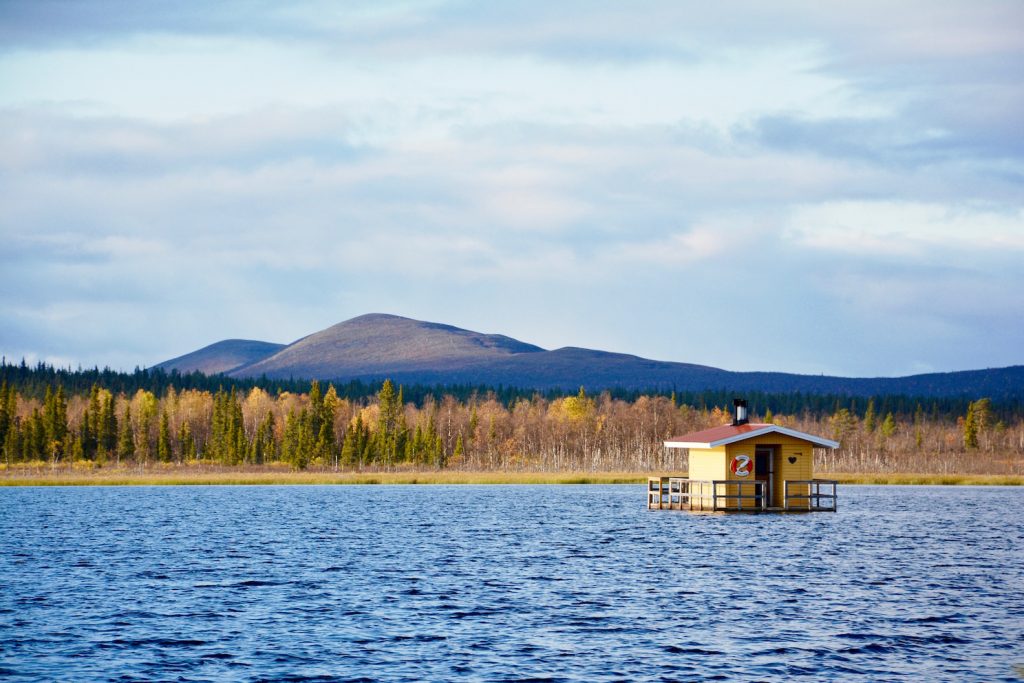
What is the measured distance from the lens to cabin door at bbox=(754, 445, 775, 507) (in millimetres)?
75688

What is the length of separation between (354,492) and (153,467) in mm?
55210

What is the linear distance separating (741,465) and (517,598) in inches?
1464

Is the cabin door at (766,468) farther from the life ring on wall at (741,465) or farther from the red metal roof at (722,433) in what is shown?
the red metal roof at (722,433)

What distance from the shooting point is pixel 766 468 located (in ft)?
251

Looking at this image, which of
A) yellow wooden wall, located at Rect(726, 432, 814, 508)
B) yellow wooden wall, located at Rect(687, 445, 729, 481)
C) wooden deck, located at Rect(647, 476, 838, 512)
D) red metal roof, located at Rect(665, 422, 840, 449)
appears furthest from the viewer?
yellow wooden wall, located at Rect(687, 445, 729, 481)

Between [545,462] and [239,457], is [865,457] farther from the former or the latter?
[239,457]

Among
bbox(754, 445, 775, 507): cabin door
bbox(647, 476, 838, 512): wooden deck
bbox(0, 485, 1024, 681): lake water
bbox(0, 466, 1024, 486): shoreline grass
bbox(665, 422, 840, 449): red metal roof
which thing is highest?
bbox(665, 422, 840, 449): red metal roof

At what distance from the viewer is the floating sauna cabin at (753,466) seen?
73500 millimetres

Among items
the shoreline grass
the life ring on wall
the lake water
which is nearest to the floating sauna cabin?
the life ring on wall

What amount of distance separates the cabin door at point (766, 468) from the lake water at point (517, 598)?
215cm

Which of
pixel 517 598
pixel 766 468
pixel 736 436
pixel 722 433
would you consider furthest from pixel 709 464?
pixel 517 598

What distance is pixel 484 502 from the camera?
101375 millimetres

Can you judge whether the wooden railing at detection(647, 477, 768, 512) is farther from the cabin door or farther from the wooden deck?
the cabin door

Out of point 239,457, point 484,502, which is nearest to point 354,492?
point 484,502
